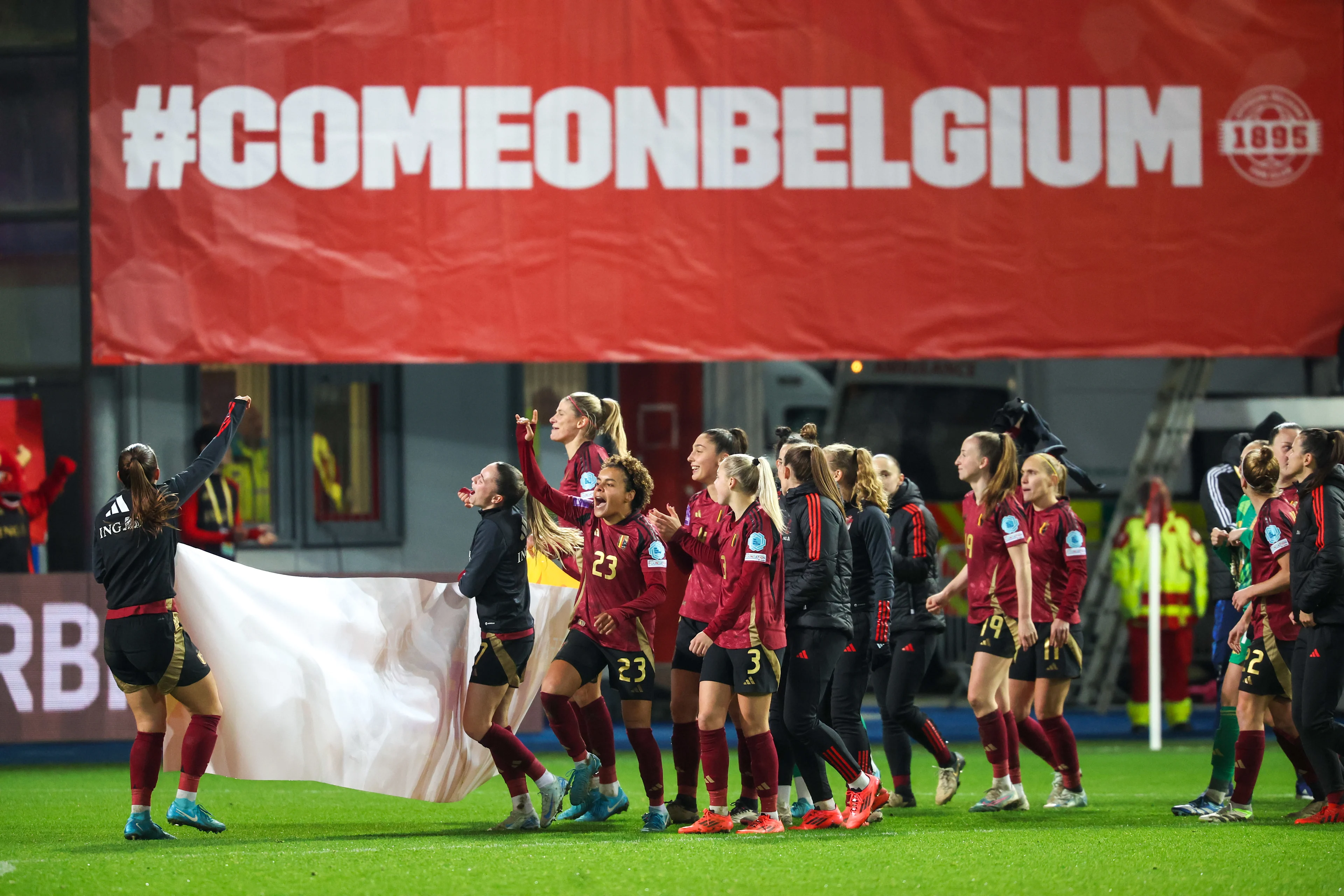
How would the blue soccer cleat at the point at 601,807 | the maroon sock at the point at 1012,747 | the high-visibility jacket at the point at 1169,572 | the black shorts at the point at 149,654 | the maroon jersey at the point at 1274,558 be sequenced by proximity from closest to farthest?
the black shorts at the point at 149,654 → the maroon jersey at the point at 1274,558 → the blue soccer cleat at the point at 601,807 → the maroon sock at the point at 1012,747 → the high-visibility jacket at the point at 1169,572

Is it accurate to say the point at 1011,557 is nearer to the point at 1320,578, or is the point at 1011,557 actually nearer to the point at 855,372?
the point at 1320,578

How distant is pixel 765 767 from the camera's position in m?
7.49

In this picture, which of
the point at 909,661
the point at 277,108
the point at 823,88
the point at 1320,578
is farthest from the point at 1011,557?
the point at 277,108

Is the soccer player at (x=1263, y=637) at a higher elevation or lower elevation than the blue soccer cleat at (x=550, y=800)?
higher

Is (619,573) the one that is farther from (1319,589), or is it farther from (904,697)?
(1319,589)

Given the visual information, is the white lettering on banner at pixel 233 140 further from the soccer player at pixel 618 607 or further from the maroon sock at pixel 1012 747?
the maroon sock at pixel 1012 747

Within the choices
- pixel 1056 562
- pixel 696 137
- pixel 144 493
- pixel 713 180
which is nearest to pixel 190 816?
pixel 144 493

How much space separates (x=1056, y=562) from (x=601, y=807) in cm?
283

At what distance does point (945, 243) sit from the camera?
12.8 m

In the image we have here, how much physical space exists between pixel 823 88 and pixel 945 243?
1.52 metres

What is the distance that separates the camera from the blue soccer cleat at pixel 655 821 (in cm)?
778

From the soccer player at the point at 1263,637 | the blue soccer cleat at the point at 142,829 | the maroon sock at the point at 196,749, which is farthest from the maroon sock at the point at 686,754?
the soccer player at the point at 1263,637

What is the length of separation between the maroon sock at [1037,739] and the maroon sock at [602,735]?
7.61 feet

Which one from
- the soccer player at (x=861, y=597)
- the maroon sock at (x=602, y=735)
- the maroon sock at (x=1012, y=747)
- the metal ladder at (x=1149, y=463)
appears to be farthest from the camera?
the metal ladder at (x=1149, y=463)
